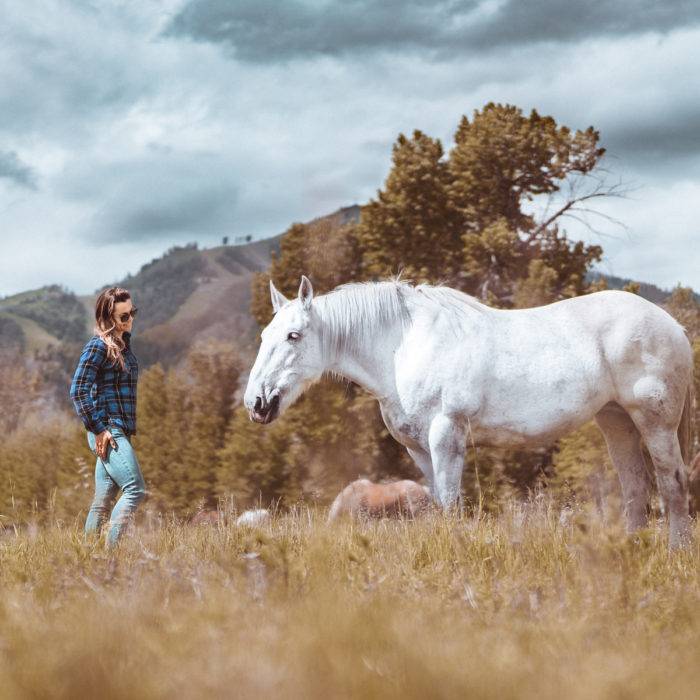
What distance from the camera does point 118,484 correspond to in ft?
19.3

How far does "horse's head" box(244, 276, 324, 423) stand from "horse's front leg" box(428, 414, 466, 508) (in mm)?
1095

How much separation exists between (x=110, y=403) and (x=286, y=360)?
1338mm

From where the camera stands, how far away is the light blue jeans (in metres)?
5.60

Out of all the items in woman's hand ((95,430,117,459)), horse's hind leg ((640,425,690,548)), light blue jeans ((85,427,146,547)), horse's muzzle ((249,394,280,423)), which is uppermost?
horse's muzzle ((249,394,280,423))

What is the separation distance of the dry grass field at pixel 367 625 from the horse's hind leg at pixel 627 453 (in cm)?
229

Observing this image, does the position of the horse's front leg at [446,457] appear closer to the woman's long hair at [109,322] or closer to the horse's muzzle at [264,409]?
the horse's muzzle at [264,409]

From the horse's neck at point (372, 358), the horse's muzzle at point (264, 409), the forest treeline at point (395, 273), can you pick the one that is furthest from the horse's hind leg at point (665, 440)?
the forest treeline at point (395, 273)

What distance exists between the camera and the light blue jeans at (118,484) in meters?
5.60

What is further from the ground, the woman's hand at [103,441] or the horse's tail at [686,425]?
the woman's hand at [103,441]

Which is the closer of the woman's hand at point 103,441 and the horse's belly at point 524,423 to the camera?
the woman's hand at point 103,441

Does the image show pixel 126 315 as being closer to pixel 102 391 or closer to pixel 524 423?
pixel 102 391

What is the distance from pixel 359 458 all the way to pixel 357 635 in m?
18.0

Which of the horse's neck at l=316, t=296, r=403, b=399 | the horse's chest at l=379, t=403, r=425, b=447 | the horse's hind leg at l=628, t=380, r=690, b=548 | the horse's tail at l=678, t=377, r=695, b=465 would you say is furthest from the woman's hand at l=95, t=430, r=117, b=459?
the horse's tail at l=678, t=377, r=695, b=465

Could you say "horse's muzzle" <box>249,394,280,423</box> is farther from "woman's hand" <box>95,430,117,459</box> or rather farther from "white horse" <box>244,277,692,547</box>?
"woman's hand" <box>95,430,117,459</box>
